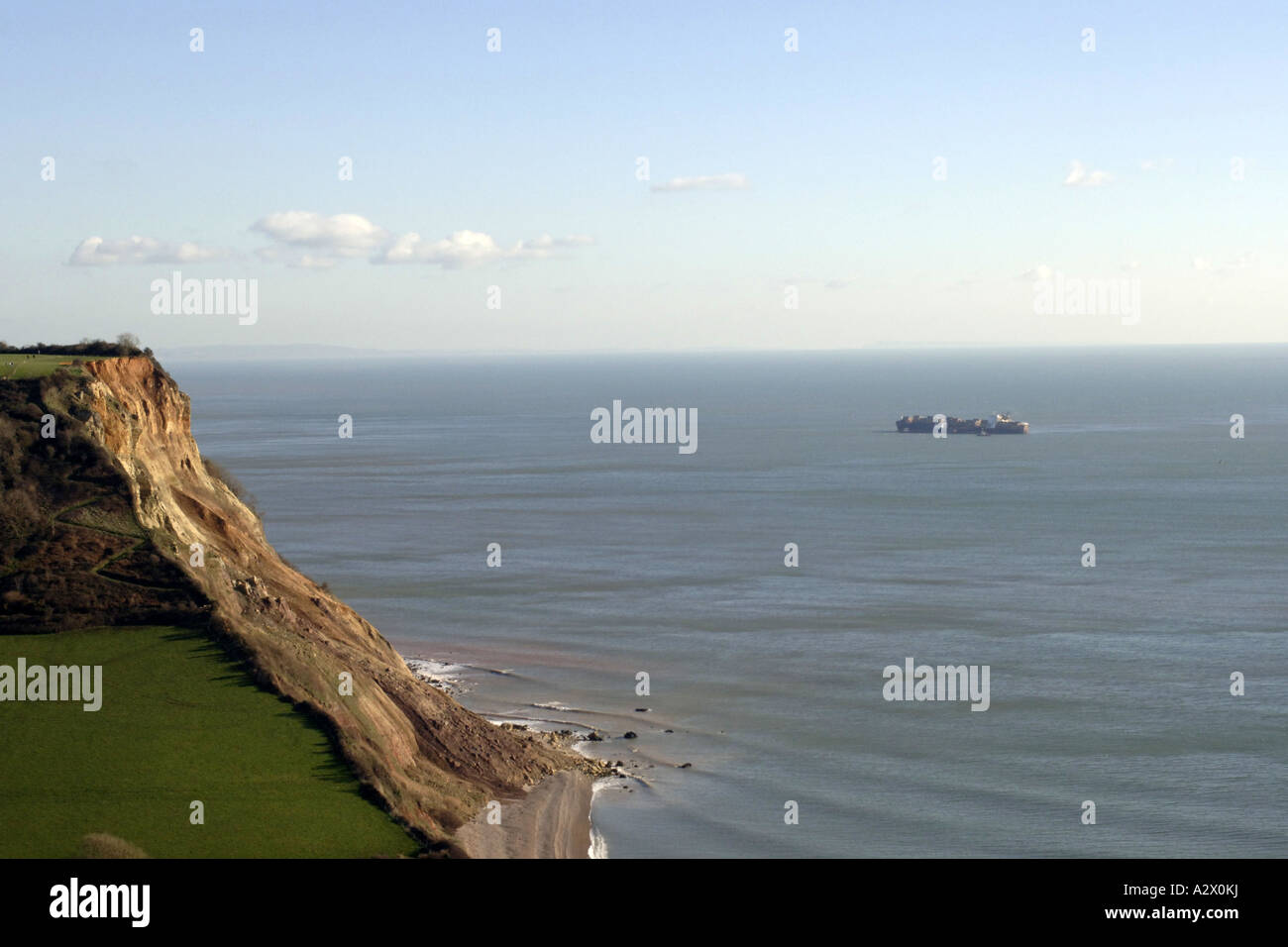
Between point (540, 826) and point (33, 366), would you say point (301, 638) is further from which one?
point (33, 366)

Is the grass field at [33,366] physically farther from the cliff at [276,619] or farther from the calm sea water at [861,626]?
the calm sea water at [861,626]

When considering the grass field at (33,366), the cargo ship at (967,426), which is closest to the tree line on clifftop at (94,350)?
the grass field at (33,366)

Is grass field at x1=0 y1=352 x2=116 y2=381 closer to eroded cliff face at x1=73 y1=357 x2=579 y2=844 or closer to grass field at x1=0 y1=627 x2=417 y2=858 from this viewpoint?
eroded cliff face at x1=73 y1=357 x2=579 y2=844

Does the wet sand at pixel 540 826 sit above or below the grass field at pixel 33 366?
below

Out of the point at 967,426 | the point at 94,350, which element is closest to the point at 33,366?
the point at 94,350

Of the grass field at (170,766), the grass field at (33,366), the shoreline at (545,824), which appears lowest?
the shoreline at (545,824)

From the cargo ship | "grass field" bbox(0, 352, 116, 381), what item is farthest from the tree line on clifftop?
the cargo ship
